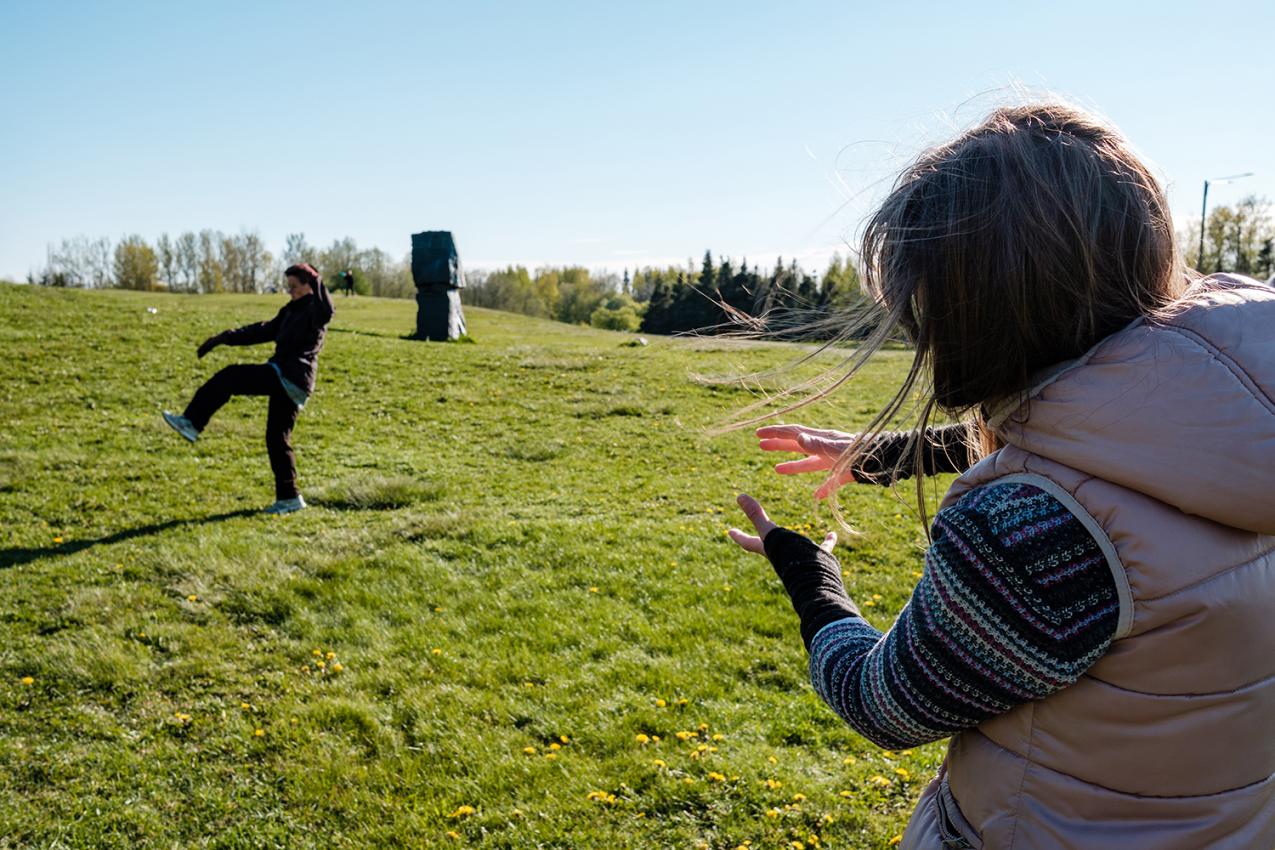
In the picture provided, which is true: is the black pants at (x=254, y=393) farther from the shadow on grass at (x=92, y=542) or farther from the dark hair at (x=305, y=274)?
the dark hair at (x=305, y=274)

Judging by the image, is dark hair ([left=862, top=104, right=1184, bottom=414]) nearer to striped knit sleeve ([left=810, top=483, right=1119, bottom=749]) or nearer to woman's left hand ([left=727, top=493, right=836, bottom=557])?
striped knit sleeve ([left=810, top=483, right=1119, bottom=749])

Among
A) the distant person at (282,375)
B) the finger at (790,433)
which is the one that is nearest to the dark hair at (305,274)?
the distant person at (282,375)

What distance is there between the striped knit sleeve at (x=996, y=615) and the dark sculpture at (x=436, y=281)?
2135 cm

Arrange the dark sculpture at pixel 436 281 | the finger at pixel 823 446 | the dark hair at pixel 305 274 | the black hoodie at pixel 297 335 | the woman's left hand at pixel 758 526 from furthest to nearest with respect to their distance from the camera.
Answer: the dark sculpture at pixel 436 281
the dark hair at pixel 305 274
the black hoodie at pixel 297 335
the finger at pixel 823 446
the woman's left hand at pixel 758 526

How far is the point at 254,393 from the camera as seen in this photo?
317 inches

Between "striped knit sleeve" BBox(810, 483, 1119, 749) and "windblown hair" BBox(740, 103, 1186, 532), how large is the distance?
0.64ft

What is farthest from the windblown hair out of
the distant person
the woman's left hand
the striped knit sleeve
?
the distant person

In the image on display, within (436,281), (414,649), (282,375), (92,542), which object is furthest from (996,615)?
(436,281)

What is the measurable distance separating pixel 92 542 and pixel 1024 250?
8225 mm

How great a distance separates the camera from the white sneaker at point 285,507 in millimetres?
8398

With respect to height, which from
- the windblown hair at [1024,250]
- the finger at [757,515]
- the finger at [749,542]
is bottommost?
the finger at [749,542]

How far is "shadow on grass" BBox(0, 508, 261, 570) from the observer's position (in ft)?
22.9

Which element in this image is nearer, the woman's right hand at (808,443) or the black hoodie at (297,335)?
the woman's right hand at (808,443)

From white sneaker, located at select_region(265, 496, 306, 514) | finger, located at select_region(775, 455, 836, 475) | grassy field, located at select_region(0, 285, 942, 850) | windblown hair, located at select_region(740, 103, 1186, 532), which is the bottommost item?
grassy field, located at select_region(0, 285, 942, 850)
